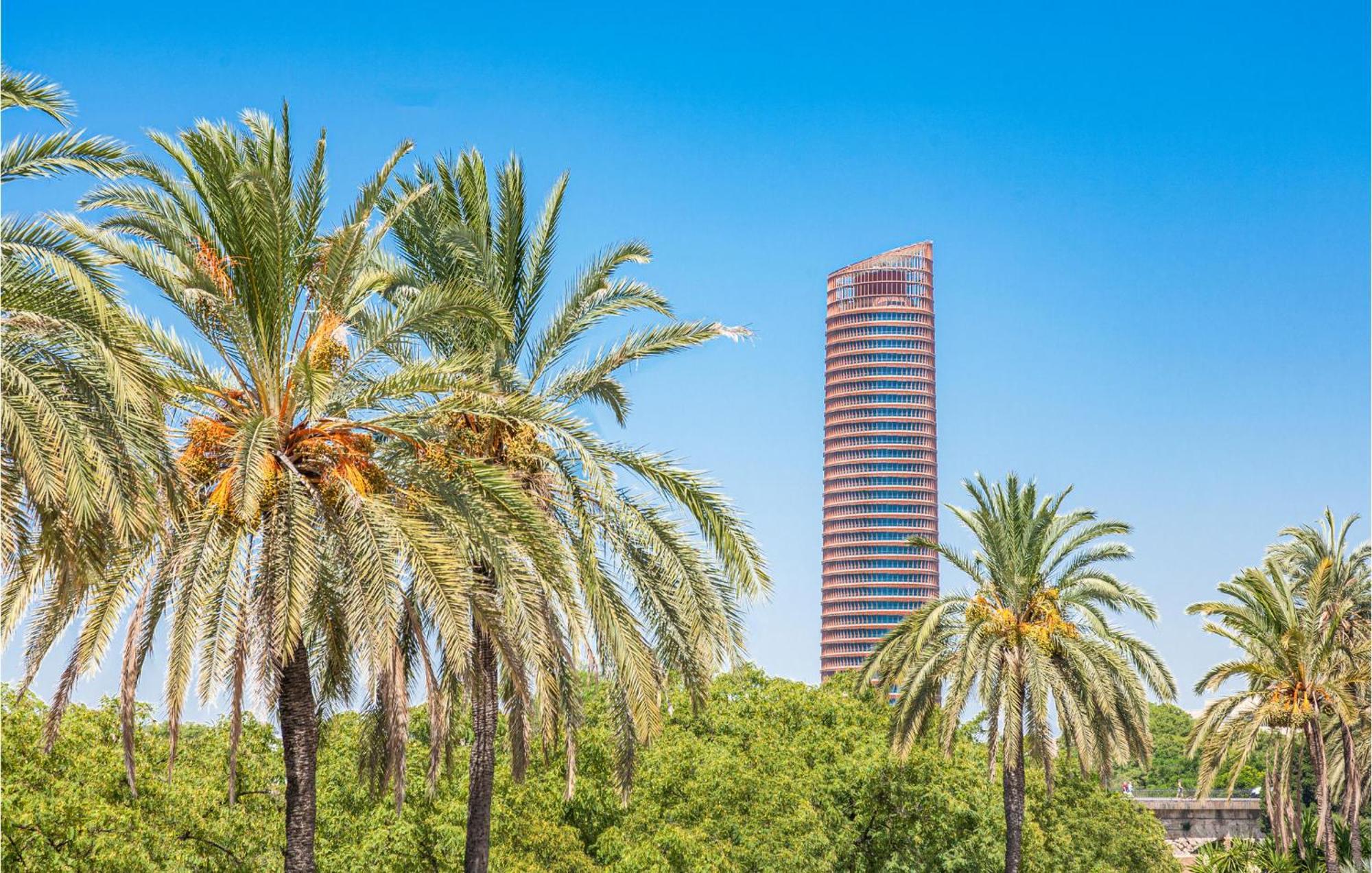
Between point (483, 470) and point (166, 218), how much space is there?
3951 millimetres

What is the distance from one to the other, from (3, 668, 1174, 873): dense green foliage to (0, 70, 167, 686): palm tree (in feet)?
31.3

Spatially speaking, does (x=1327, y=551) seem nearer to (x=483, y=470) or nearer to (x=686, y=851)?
(x=686, y=851)

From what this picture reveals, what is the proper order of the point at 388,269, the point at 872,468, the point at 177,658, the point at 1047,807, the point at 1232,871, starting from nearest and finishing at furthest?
the point at 177,658 < the point at 388,269 < the point at 1232,871 < the point at 1047,807 < the point at 872,468

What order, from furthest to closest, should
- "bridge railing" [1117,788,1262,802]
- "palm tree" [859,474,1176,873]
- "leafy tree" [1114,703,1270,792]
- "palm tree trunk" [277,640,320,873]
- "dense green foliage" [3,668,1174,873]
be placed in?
1. "leafy tree" [1114,703,1270,792]
2. "bridge railing" [1117,788,1262,802]
3. "palm tree" [859,474,1176,873]
4. "dense green foliage" [3,668,1174,873]
5. "palm tree trunk" [277,640,320,873]

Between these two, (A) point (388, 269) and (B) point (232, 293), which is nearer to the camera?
(B) point (232, 293)

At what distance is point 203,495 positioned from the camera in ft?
50.0

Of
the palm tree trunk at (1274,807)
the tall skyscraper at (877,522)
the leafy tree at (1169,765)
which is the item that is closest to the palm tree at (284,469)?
the palm tree trunk at (1274,807)

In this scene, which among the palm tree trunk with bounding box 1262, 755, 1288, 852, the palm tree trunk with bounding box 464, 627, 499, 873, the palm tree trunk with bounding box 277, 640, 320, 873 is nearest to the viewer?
the palm tree trunk with bounding box 277, 640, 320, 873

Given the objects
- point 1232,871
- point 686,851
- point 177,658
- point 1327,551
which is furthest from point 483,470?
point 1327,551

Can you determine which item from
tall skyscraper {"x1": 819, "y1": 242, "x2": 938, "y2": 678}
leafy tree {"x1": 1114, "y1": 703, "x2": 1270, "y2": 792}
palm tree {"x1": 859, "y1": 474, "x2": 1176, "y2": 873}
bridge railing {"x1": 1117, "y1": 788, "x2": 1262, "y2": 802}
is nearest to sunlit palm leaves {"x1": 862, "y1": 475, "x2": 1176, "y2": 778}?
palm tree {"x1": 859, "y1": 474, "x2": 1176, "y2": 873}

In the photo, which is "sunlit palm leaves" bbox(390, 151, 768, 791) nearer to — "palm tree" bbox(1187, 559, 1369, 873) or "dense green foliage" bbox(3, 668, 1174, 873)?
"dense green foliage" bbox(3, 668, 1174, 873)

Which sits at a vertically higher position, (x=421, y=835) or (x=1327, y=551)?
(x=1327, y=551)

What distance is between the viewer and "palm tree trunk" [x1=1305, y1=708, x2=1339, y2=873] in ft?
105

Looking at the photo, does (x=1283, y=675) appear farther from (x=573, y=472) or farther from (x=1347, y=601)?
(x=573, y=472)
